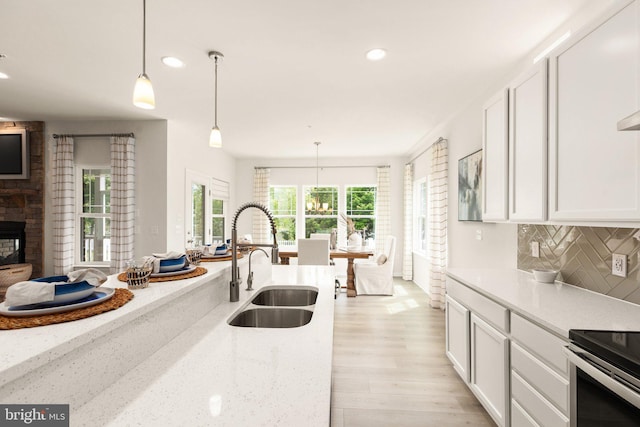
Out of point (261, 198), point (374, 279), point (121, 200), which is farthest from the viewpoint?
point (261, 198)

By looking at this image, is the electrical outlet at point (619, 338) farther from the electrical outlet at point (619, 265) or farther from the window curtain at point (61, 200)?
the window curtain at point (61, 200)

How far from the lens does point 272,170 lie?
278 inches

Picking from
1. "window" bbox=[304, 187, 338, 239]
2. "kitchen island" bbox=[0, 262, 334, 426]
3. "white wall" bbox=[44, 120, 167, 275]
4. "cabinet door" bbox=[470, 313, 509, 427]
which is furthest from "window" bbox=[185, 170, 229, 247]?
"cabinet door" bbox=[470, 313, 509, 427]

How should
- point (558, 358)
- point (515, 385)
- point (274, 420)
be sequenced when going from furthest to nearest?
point (515, 385), point (558, 358), point (274, 420)

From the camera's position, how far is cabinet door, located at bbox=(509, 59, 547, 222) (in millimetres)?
1818

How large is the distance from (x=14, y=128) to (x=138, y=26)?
11.7 feet

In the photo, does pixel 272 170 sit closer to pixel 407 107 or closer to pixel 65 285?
pixel 407 107

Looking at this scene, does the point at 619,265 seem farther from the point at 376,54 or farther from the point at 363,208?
the point at 363,208

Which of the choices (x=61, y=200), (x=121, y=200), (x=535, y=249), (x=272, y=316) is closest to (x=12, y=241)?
(x=61, y=200)

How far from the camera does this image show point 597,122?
146cm

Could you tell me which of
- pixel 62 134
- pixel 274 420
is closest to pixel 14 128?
pixel 62 134

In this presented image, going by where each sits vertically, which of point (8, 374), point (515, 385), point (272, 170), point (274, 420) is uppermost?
point (272, 170)

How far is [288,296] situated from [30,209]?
14.3 ft

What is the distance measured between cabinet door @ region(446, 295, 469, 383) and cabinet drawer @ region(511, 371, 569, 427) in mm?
591
